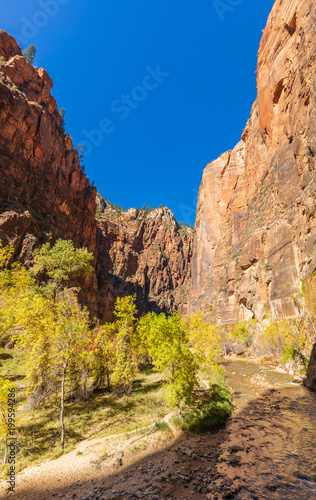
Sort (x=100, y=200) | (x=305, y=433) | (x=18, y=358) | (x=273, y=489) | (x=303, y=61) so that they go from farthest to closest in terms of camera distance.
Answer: (x=100, y=200) < (x=303, y=61) < (x=18, y=358) < (x=305, y=433) < (x=273, y=489)

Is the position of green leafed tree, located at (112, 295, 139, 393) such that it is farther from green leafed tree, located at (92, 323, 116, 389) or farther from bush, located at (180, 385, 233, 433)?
bush, located at (180, 385, 233, 433)

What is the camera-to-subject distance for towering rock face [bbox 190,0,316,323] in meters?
40.0

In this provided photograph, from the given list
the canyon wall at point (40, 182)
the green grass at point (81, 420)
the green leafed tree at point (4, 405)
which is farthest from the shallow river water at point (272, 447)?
the canyon wall at point (40, 182)

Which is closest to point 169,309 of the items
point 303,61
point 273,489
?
point 303,61

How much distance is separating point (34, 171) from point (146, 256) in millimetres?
93013

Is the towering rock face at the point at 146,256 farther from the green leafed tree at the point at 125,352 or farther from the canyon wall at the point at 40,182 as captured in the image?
the green leafed tree at the point at 125,352

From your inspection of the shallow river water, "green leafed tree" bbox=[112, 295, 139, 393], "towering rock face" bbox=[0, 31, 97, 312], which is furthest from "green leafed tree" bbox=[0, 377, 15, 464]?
"towering rock face" bbox=[0, 31, 97, 312]

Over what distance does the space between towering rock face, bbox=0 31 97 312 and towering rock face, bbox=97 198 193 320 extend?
47.0 meters

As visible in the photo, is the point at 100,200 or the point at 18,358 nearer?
the point at 18,358

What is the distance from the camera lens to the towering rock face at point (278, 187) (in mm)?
40000

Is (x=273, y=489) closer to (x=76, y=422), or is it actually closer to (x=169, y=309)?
(x=76, y=422)

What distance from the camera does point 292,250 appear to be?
43.8 meters

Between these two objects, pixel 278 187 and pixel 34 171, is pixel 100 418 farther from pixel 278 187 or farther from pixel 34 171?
pixel 278 187

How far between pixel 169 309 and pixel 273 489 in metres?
119
